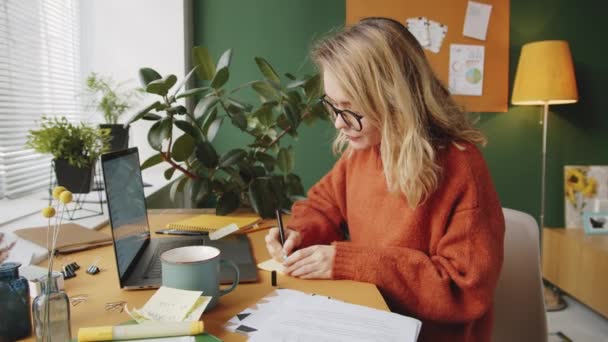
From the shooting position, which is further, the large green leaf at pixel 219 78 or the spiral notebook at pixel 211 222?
the large green leaf at pixel 219 78

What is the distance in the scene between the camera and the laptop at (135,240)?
90cm

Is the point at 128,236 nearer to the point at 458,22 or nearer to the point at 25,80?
the point at 25,80

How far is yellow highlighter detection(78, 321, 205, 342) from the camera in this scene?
0.67 metres

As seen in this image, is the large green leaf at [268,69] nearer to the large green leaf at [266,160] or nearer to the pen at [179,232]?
the large green leaf at [266,160]

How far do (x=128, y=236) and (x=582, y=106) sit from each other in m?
2.82

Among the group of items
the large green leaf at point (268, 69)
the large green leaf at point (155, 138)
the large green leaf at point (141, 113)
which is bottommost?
the large green leaf at point (155, 138)

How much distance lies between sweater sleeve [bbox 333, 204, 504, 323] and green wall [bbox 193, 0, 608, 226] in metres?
1.76

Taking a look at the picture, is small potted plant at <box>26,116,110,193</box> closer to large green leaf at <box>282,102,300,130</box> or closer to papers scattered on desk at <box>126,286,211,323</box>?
large green leaf at <box>282,102,300,130</box>

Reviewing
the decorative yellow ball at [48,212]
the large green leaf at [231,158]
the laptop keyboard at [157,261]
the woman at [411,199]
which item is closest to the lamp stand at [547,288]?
the woman at [411,199]

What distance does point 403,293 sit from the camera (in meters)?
0.95

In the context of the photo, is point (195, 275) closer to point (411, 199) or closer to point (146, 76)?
point (411, 199)

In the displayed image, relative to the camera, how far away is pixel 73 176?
59.4 inches

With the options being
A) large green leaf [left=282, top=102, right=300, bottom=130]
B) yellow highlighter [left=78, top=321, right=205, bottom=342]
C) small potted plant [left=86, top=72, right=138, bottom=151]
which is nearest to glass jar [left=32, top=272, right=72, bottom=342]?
yellow highlighter [left=78, top=321, right=205, bottom=342]

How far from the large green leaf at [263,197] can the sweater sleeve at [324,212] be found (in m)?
0.19
